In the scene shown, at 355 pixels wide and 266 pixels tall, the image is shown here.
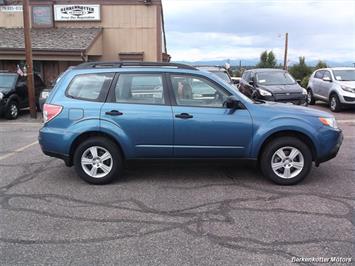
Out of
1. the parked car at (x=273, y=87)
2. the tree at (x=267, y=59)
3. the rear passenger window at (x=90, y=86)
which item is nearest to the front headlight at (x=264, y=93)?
the parked car at (x=273, y=87)

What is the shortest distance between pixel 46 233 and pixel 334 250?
9.18ft

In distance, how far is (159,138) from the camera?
221 inches

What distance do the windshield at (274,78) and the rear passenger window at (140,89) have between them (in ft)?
30.4

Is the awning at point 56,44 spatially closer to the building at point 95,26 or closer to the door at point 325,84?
the building at point 95,26

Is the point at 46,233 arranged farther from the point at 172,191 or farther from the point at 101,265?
the point at 172,191

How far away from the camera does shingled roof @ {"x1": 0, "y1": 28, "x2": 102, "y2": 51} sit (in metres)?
19.3

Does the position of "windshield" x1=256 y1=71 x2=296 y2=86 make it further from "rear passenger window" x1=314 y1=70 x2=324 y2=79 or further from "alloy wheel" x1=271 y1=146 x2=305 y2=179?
"alloy wheel" x1=271 y1=146 x2=305 y2=179

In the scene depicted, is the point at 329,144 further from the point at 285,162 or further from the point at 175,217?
the point at 175,217

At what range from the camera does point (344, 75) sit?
603 inches

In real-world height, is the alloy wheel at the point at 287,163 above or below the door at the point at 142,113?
below

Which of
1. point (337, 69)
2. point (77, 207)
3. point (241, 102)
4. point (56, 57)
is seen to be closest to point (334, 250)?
point (241, 102)

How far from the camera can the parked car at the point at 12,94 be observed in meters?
13.3

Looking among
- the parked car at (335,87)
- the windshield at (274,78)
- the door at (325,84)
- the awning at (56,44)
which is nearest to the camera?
the parked car at (335,87)

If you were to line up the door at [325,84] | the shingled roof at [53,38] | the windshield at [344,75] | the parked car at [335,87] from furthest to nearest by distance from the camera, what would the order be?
the shingled roof at [53,38]
the door at [325,84]
the windshield at [344,75]
the parked car at [335,87]
